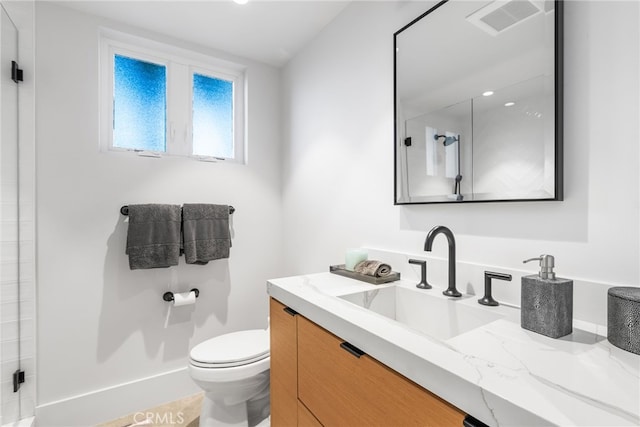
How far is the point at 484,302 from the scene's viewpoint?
39.4 inches

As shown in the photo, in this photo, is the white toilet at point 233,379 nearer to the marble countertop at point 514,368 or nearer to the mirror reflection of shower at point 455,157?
the marble countertop at point 514,368

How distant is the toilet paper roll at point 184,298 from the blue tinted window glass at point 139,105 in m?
0.97

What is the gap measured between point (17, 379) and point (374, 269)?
73.1 inches

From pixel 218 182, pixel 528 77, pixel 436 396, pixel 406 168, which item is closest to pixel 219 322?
pixel 218 182

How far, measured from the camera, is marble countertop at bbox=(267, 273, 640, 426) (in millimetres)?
467

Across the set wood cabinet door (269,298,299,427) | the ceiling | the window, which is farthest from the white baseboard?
the ceiling

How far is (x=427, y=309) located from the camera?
1.13m

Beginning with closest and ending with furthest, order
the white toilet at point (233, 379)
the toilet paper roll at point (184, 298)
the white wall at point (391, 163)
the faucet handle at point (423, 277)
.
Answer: the white wall at point (391, 163)
the faucet handle at point (423, 277)
the white toilet at point (233, 379)
the toilet paper roll at point (184, 298)

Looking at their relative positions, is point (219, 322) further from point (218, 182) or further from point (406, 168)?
point (406, 168)

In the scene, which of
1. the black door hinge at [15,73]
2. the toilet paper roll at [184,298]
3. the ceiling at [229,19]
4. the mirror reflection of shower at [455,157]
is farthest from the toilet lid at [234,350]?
the ceiling at [229,19]

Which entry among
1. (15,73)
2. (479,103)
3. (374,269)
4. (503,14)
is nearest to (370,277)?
(374,269)

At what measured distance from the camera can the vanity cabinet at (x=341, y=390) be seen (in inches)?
25.3

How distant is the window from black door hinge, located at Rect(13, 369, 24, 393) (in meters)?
1.27

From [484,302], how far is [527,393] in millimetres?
538
